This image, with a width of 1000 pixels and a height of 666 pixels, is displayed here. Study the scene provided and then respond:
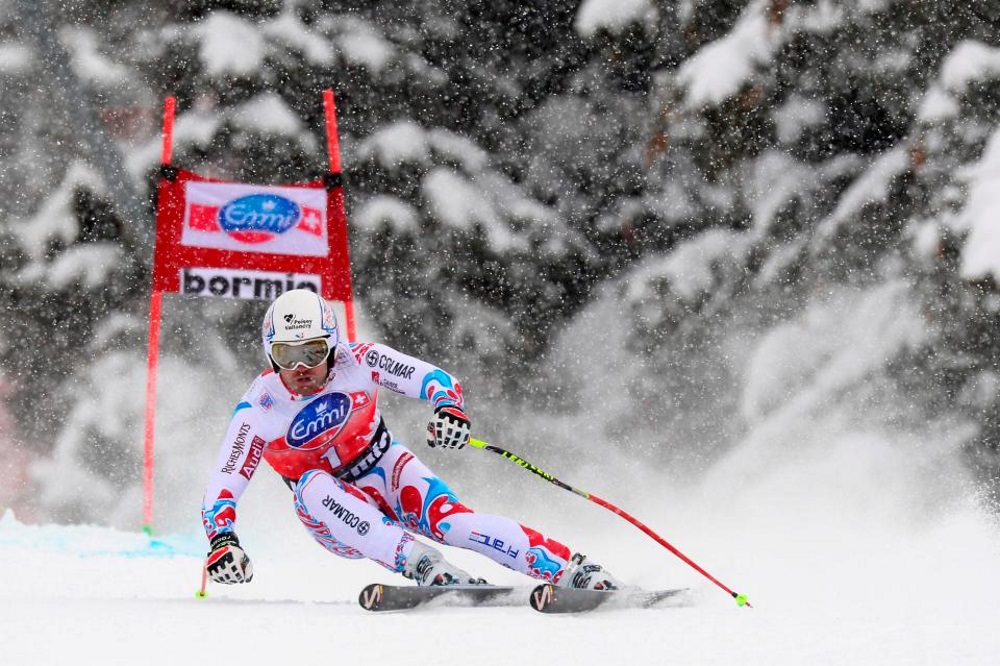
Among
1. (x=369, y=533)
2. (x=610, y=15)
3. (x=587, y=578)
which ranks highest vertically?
(x=610, y=15)

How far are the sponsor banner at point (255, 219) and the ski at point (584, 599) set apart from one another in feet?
11.9

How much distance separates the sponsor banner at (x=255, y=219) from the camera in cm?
707

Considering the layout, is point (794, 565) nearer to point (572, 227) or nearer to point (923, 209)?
point (923, 209)

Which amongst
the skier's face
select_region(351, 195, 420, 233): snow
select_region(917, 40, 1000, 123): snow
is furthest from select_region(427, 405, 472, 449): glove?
select_region(351, 195, 420, 233): snow

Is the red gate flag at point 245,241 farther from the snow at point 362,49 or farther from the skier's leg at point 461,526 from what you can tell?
the snow at point 362,49

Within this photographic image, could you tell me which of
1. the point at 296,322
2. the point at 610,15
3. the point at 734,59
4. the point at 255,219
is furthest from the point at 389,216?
the point at 296,322

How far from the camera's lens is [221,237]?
7.11 m

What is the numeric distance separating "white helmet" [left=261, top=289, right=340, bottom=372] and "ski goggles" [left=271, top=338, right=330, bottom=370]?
22 mm

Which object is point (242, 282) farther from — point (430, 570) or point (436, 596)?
point (436, 596)

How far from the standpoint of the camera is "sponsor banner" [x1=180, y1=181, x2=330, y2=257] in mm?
7070

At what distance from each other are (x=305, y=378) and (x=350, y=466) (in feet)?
1.53

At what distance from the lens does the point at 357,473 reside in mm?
4828

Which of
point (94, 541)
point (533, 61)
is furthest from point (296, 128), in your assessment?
point (94, 541)

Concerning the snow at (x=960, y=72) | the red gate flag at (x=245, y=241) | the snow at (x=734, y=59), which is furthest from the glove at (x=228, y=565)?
the snow at (x=734, y=59)
